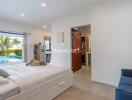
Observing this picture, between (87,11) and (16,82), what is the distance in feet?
11.0

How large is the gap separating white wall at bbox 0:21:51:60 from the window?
308mm

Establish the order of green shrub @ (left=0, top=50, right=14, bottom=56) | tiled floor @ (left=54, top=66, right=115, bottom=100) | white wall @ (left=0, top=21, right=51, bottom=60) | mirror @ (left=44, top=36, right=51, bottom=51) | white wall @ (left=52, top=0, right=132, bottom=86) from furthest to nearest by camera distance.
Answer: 1. mirror @ (left=44, top=36, right=51, bottom=51)
2. green shrub @ (left=0, top=50, right=14, bottom=56)
3. white wall @ (left=0, top=21, right=51, bottom=60)
4. white wall @ (left=52, top=0, right=132, bottom=86)
5. tiled floor @ (left=54, top=66, right=115, bottom=100)

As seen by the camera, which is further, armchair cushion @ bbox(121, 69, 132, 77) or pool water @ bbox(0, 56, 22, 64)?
pool water @ bbox(0, 56, 22, 64)

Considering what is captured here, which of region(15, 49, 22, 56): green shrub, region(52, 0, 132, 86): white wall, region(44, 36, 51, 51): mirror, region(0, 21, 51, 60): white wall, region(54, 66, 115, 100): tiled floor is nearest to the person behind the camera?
region(54, 66, 115, 100): tiled floor

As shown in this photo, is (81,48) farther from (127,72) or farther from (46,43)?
(127,72)

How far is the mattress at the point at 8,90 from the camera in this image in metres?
1.56

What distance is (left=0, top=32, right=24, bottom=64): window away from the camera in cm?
530

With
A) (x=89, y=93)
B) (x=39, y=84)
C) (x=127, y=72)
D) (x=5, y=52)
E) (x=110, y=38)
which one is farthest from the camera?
(x=5, y=52)

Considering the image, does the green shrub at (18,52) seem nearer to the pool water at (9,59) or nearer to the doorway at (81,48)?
the pool water at (9,59)

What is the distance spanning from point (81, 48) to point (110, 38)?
3.58 m

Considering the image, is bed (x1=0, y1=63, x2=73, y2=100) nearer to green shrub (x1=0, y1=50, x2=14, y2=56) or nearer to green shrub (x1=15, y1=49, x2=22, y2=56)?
green shrub (x1=0, y1=50, x2=14, y2=56)

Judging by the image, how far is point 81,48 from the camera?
6805 millimetres

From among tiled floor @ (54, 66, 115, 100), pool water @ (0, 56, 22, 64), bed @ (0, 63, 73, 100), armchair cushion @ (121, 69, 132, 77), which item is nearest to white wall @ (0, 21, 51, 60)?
pool water @ (0, 56, 22, 64)

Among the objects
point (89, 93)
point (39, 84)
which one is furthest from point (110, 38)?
point (39, 84)
